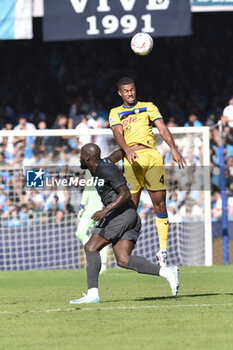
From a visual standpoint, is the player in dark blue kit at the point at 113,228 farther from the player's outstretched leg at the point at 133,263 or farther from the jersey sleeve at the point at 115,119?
the jersey sleeve at the point at 115,119

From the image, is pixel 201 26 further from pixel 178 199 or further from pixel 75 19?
pixel 178 199

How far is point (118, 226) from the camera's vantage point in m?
9.53

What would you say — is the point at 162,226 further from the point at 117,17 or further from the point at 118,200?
the point at 117,17

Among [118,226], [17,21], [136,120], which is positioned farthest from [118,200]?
[17,21]

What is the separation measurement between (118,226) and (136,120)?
7.79 ft

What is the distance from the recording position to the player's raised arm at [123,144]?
10648 millimetres

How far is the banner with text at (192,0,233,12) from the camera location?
1919cm

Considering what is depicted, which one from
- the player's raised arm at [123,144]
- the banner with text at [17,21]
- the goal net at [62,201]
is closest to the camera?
the player's raised arm at [123,144]

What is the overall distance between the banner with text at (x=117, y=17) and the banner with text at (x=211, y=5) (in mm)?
388

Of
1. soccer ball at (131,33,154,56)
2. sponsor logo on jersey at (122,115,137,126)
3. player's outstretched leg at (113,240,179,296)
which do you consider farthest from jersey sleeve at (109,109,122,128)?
player's outstretched leg at (113,240,179,296)

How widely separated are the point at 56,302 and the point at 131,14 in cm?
1017

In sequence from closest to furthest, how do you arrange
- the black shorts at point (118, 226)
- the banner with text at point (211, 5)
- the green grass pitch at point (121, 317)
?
the green grass pitch at point (121, 317)
the black shorts at point (118, 226)
the banner with text at point (211, 5)

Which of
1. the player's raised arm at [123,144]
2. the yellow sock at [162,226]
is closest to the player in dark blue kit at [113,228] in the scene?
the player's raised arm at [123,144]

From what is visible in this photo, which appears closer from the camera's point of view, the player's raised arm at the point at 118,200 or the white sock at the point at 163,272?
the player's raised arm at the point at 118,200
